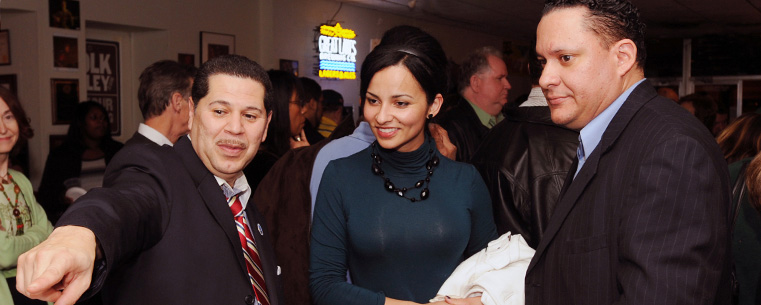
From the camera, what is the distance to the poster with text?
604cm

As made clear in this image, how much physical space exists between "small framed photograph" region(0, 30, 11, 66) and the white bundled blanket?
16.4ft

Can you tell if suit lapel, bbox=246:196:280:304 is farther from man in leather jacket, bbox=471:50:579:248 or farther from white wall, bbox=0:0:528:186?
white wall, bbox=0:0:528:186

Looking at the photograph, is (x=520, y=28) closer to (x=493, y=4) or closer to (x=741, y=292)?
(x=493, y=4)

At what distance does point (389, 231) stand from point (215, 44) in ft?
19.3

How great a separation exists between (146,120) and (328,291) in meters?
1.75

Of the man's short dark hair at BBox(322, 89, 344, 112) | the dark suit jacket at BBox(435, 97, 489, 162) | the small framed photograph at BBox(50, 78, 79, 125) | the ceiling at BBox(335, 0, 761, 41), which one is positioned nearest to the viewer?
the dark suit jacket at BBox(435, 97, 489, 162)

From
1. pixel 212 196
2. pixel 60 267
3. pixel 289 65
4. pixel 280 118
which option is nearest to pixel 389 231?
pixel 212 196

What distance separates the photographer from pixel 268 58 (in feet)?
25.9

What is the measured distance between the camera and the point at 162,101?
3.01m

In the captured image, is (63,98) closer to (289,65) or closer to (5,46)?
(5,46)

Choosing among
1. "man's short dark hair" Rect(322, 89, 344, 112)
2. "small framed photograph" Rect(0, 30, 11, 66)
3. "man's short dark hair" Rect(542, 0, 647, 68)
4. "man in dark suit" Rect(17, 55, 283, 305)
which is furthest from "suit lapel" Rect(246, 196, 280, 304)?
"man's short dark hair" Rect(322, 89, 344, 112)

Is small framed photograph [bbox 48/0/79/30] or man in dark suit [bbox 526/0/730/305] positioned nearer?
man in dark suit [bbox 526/0/730/305]

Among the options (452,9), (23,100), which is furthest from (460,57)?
(23,100)

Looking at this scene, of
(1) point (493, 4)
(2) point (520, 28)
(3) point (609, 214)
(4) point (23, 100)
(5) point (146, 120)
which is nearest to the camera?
(3) point (609, 214)
